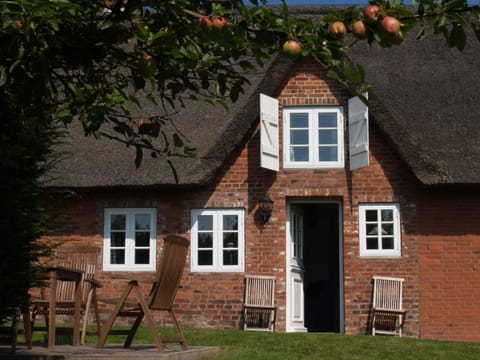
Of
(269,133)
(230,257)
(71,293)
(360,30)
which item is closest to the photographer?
(360,30)

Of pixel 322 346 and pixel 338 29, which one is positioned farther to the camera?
pixel 322 346

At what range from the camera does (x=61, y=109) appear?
4719mm

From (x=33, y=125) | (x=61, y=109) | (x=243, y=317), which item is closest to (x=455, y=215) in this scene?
(x=243, y=317)

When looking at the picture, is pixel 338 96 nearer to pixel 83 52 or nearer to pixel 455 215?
pixel 455 215

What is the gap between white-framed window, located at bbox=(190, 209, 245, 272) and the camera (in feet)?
44.2

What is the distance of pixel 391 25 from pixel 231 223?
397 inches

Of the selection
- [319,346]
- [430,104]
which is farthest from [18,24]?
[430,104]

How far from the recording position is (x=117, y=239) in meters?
13.9

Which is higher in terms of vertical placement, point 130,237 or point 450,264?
point 130,237

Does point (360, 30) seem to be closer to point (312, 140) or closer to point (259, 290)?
point (259, 290)

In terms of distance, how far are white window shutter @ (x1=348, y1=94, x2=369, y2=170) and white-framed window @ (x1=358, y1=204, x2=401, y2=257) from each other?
2.51 feet

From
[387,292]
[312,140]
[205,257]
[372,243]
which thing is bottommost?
[387,292]

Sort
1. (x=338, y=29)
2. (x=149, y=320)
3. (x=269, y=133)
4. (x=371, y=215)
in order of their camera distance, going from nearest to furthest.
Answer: (x=338, y=29) → (x=149, y=320) → (x=269, y=133) → (x=371, y=215)

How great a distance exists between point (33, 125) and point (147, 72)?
392cm
